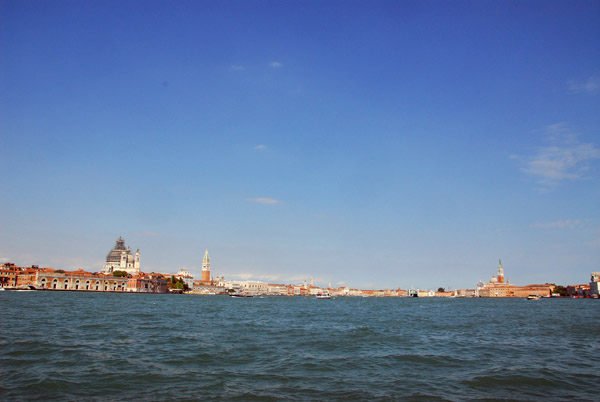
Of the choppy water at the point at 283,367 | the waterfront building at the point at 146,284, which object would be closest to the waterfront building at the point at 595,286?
the waterfront building at the point at 146,284

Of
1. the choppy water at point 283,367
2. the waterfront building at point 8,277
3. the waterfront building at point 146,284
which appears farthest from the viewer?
the waterfront building at point 146,284

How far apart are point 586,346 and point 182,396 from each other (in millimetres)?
20325

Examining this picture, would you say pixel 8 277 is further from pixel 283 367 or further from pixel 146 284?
pixel 283 367

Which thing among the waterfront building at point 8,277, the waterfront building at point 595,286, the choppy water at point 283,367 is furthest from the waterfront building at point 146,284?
the waterfront building at point 595,286

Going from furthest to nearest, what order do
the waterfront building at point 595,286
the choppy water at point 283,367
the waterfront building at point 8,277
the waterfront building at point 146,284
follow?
the waterfront building at point 595,286
the waterfront building at point 146,284
the waterfront building at point 8,277
the choppy water at point 283,367

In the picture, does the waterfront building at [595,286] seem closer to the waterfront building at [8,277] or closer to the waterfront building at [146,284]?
the waterfront building at [146,284]

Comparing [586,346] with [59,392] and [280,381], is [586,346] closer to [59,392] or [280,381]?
[280,381]

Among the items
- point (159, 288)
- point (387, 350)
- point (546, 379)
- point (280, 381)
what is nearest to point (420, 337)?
→ point (387, 350)

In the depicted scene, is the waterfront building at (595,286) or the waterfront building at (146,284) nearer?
the waterfront building at (146,284)

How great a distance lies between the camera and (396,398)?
35.8 feet

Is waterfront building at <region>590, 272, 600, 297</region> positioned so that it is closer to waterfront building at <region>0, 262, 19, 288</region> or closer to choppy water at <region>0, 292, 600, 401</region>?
choppy water at <region>0, 292, 600, 401</region>

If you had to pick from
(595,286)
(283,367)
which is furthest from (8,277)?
(595,286)

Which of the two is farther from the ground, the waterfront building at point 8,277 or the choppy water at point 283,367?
the waterfront building at point 8,277

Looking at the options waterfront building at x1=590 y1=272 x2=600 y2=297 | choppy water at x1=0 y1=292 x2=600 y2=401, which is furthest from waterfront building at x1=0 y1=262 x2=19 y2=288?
waterfront building at x1=590 y1=272 x2=600 y2=297
